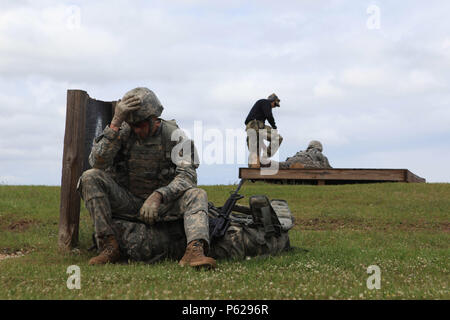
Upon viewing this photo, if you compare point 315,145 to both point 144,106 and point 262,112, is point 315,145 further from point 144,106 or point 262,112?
point 144,106

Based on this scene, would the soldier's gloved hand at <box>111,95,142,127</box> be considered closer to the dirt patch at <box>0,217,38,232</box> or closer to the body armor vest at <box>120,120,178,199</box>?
the body armor vest at <box>120,120,178,199</box>

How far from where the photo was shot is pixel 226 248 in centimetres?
907

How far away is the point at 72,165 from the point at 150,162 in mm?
2311

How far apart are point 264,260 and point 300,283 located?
2.25 metres

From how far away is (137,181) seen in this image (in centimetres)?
933

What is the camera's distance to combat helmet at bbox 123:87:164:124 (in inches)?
340

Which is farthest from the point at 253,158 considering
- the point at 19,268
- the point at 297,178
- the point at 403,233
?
the point at 19,268

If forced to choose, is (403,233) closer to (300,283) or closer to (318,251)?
(318,251)

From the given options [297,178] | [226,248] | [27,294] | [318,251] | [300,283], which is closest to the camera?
[27,294]

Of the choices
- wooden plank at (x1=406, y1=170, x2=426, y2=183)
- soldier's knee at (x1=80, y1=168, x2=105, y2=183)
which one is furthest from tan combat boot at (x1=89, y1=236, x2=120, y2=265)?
wooden plank at (x1=406, y1=170, x2=426, y2=183)

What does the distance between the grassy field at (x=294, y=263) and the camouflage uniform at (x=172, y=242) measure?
0.37 metres

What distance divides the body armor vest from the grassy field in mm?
1498

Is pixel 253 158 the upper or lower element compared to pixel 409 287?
upper
